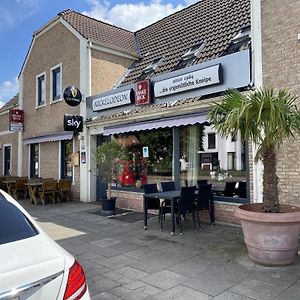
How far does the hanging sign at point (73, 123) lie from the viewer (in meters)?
12.0

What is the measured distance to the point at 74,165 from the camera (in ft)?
42.7

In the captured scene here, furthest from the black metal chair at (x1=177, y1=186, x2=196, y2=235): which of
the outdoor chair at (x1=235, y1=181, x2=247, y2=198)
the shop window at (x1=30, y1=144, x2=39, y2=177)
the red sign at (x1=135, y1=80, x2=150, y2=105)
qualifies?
the shop window at (x1=30, y1=144, x2=39, y2=177)

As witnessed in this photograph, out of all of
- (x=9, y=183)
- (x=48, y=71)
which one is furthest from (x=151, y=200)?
(x=48, y=71)

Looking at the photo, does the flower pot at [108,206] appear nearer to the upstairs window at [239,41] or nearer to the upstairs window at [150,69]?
the upstairs window at [150,69]

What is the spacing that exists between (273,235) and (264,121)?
1720 mm

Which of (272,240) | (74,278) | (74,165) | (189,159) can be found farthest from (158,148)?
(74,278)

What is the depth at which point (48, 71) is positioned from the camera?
15.3m

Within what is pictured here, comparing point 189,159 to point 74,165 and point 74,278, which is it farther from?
point 74,278

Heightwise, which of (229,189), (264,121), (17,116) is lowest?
(229,189)

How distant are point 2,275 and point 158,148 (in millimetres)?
A: 8184

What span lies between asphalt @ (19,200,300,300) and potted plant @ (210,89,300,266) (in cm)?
26

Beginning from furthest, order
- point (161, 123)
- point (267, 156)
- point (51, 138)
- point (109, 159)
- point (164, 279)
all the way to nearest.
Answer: point (51, 138) → point (109, 159) → point (161, 123) → point (267, 156) → point (164, 279)

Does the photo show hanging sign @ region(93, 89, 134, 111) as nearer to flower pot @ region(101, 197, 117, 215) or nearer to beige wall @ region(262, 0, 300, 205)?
flower pot @ region(101, 197, 117, 215)

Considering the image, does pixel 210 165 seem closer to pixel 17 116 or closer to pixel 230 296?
pixel 230 296
